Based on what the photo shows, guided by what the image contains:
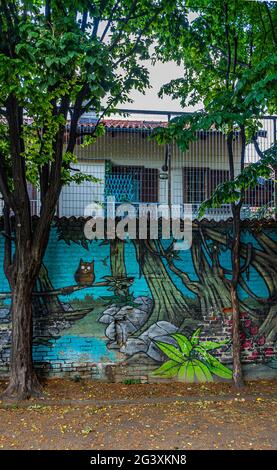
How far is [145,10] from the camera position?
552 cm

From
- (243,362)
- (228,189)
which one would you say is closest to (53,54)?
(228,189)

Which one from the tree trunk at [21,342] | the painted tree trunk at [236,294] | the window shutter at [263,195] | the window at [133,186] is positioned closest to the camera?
the tree trunk at [21,342]

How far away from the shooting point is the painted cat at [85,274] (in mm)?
6035

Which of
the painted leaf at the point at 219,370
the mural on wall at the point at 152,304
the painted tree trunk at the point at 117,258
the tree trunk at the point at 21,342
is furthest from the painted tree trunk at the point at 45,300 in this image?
the painted leaf at the point at 219,370

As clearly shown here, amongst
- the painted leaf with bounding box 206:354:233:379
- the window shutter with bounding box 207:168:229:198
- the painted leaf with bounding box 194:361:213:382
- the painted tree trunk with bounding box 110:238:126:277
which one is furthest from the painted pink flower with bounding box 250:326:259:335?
the window shutter with bounding box 207:168:229:198

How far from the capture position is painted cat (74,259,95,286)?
19.8 ft

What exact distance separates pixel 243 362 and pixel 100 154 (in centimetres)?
544

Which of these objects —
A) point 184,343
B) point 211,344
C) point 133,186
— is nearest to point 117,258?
point 184,343

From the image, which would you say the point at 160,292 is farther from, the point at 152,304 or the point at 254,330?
the point at 254,330

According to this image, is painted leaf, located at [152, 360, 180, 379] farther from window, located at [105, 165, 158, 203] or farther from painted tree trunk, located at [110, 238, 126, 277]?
window, located at [105, 165, 158, 203]

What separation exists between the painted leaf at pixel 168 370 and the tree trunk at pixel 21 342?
5.83 ft

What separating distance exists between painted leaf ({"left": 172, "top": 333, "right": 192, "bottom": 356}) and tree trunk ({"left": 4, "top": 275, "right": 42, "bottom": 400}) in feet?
6.99

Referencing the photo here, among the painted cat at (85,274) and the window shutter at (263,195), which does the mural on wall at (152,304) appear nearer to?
the painted cat at (85,274)

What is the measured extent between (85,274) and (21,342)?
4.46ft
